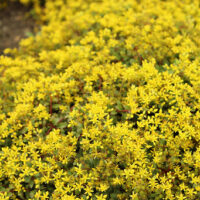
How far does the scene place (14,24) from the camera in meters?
5.03

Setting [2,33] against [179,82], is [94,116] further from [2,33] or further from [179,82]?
[2,33]

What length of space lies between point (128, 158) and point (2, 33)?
3819 mm

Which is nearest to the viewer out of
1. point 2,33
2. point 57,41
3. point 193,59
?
point 193,59

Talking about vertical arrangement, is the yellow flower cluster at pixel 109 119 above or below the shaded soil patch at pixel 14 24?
below

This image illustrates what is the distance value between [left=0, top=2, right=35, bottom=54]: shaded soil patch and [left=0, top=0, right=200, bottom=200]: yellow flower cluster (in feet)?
5.24

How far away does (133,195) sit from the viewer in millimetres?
1926

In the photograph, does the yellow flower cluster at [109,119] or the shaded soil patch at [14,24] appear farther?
the shaded soil patch at [14,24]

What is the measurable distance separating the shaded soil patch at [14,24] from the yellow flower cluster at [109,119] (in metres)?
1.60

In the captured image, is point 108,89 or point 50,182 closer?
point 50,182

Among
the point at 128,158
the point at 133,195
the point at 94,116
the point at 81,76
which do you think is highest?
the point at 81,76

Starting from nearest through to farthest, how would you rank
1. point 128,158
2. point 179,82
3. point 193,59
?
point 128,158
point 179,82
point 193,59

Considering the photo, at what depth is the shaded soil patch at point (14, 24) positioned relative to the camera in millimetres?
4648

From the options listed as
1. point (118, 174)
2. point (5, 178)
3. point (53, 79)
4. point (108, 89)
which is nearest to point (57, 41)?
point (53, 79)

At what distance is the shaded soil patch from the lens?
15.3ft
